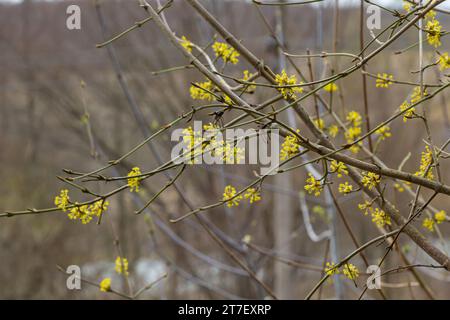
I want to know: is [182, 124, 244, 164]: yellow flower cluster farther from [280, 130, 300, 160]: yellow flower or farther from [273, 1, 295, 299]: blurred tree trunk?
[273, 1, 295, 299]: blurred tree trunk

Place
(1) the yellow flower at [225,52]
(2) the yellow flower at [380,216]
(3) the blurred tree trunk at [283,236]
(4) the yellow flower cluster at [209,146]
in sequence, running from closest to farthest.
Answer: (4) the yellow flower cluster at [209,146]
(2) the yellow flower at [380,216]
(1) the yellow flower at [225,52]
(3) the blurred tree trunk at [283,236]

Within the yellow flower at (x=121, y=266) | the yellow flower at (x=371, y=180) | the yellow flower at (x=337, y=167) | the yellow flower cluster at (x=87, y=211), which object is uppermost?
the yellow flower at (x=337, y=167)

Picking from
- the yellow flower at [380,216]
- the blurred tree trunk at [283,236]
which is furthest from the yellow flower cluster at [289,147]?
the blurred tree trunk at [283,236]

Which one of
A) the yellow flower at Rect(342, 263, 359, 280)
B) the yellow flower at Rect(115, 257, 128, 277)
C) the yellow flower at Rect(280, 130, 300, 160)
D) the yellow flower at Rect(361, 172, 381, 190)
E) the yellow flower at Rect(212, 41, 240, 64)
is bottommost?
the yellow flower at Rect(342, 263, 359, 280)

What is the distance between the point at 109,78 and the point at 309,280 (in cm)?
412

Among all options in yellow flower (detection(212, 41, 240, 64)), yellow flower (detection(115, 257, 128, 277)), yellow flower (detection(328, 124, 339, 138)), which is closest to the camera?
yellow flower (detection(212, 41, 240, 64))

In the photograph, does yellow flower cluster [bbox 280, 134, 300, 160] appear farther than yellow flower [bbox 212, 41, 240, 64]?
No

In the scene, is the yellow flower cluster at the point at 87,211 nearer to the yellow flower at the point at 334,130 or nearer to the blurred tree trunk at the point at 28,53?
the yellow flower at the point at 334,130

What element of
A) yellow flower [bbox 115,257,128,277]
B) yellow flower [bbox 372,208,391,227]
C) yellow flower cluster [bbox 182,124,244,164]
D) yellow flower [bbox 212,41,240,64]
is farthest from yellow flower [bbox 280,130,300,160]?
yellow flower [bbox 115,257,128,277]

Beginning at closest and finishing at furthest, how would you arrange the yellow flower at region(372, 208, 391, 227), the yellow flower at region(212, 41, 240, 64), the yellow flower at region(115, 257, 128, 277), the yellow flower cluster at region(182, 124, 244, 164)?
the yellow flower cluster at region(182, 124, 244, 164), the yellow flower at region(372, 208, 391, 227), the yellow flower at region(212, 41, 240, 64), the yellow flower at region(115, 257, 128, 277)

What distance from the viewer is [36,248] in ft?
26.5

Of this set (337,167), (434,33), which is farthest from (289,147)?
(434,33)
